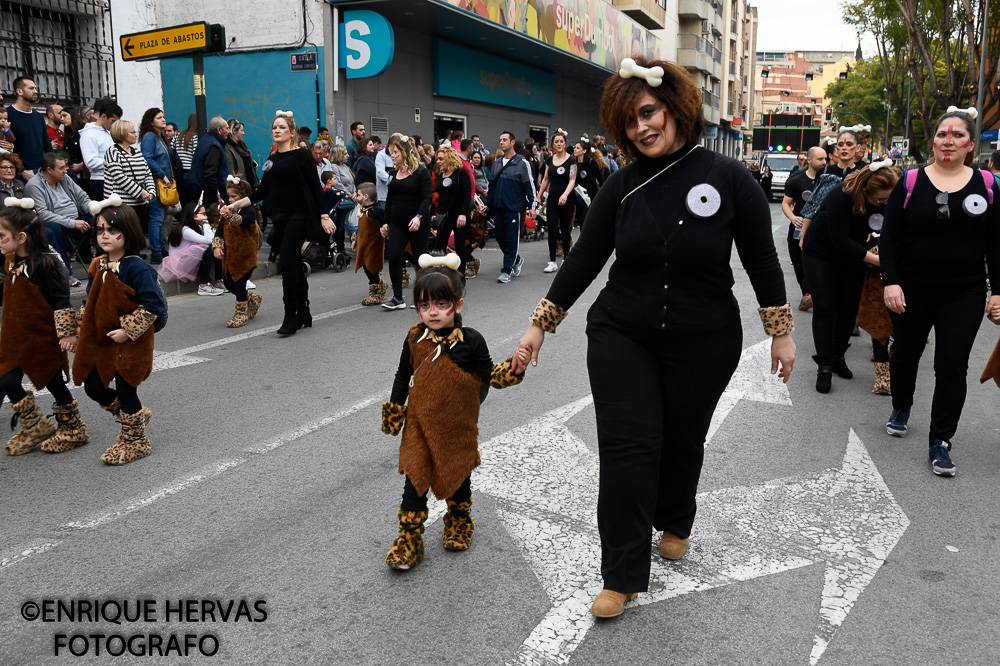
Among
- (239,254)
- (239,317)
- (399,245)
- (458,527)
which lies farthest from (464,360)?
(399,245)

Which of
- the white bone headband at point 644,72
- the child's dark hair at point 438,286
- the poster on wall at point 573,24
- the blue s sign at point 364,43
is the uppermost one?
the poster on wall at point 573,24

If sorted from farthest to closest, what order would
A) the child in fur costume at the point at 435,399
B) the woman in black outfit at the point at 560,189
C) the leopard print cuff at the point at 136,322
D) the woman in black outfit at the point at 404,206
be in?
the woman in black outfit at the point at 560,189
the woman in black outfit at the point at 404,206
the leopard print cuff at the point at 136,322
the child in fur costume at the point at 435,399

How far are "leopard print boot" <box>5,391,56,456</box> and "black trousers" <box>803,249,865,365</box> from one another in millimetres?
5168

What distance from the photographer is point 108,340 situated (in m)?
4.54

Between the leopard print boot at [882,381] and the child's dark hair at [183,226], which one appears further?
the child's dark hair at [183,226]

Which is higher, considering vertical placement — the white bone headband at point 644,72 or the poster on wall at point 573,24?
the poster on wall at point 573,24

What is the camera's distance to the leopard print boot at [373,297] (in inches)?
374

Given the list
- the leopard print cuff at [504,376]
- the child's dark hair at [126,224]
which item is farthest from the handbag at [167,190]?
the leopard print cuff at [504,376]

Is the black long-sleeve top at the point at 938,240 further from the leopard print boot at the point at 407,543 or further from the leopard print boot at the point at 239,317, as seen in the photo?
the leopard print boot at the point at 239,317

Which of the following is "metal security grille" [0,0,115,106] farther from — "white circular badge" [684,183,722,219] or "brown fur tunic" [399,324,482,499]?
"white circular badge" [684,183,722,219]

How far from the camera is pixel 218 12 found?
1806 cm

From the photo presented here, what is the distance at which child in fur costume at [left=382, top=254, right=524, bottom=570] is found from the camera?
329cm

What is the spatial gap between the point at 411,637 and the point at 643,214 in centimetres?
165

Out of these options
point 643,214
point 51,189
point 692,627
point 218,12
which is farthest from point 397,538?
point 218,12
